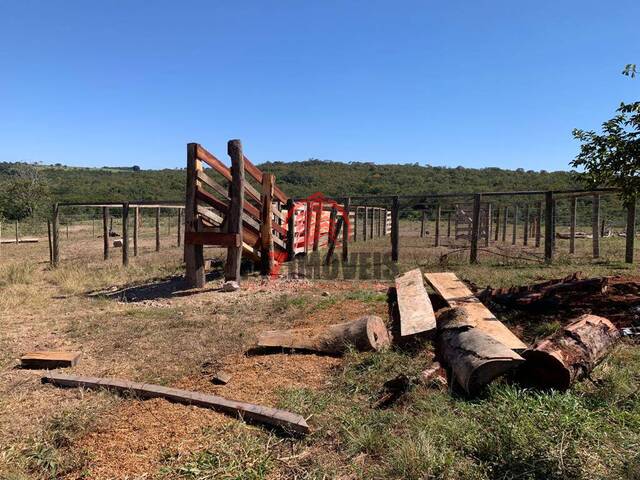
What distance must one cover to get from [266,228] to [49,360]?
6121 mm

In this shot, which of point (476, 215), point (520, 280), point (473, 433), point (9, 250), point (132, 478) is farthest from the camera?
point (9, 250)

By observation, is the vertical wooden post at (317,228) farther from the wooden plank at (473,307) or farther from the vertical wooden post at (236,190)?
the wooden plank at (473,307)

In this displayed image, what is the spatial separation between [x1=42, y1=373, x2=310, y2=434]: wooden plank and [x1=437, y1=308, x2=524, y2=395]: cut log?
55.7 inches

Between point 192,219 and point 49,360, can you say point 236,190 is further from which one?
point 49,360

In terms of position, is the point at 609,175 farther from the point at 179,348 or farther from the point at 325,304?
the point at 179,348

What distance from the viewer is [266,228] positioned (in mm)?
10508

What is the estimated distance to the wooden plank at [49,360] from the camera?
4781 mm

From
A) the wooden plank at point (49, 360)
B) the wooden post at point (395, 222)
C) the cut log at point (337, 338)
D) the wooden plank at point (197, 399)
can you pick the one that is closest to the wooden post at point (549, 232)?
the wooden post at point (395, 222)

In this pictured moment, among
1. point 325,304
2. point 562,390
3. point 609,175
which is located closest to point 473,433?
point 562,390

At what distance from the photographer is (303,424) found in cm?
323

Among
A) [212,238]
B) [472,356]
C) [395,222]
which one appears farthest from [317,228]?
[472,356]

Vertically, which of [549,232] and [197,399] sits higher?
[549,232]

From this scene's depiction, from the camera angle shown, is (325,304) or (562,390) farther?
(325,304)

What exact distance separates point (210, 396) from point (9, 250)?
18.9 meters
